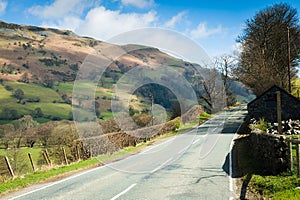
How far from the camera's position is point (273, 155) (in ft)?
40.7

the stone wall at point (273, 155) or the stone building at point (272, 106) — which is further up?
the stone building at point (272, 106)

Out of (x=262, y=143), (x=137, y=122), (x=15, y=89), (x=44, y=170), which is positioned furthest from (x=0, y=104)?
(x=262, y=143)

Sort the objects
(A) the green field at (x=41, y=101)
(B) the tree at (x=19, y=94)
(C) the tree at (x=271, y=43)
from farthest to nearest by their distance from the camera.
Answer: (B) the tree at (x=19, y=94) < (A) the green field at (x=41, y=101) < (C) the tree at (x=271, y=43)

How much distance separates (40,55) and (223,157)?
167708 mm

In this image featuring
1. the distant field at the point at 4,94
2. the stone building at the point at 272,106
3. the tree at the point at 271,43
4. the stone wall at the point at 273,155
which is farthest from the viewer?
the distant field at the point at 4,94

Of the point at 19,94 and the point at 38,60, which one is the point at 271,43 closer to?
the point at 19,94

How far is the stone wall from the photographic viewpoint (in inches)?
464

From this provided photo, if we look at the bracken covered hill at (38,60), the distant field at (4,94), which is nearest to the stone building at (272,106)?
the bracken covered hill at (38,60)

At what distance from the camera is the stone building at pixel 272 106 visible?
117 feet

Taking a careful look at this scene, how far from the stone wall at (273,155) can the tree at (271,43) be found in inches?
1258

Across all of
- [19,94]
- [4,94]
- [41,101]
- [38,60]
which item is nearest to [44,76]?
[38,60]

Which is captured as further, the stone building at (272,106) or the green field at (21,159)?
the stone building at (272,106)

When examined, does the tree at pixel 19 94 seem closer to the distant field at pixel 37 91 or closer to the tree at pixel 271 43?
the distant field at pixel 37 91

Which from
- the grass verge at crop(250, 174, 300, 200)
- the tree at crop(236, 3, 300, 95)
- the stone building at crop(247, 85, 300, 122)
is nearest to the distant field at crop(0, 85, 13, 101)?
the tree at crop(236, 3, 300, 95)
